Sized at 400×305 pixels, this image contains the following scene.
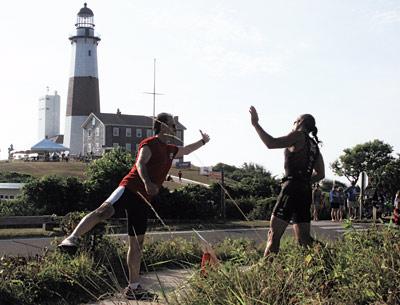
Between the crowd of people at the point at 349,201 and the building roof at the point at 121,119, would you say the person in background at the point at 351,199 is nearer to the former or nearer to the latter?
the crowd of people at the point at 349,201

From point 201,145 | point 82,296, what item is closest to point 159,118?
point 201,145

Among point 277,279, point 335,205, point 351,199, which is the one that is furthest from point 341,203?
point 277,279

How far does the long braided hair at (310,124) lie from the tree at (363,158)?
6537 centimetres

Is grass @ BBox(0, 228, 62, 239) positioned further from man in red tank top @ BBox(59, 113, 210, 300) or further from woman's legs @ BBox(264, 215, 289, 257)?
woman's legs @ BBox(264, 215, 289, 257)

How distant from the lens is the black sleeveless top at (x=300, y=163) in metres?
6.05

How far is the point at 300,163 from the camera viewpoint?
6055mm

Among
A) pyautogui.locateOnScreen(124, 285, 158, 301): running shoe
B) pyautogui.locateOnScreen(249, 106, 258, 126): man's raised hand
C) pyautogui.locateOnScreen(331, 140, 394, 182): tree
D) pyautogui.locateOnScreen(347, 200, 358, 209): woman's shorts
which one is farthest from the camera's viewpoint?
pyautogui.locateOnScreen(331, 140, 394, 182): tree

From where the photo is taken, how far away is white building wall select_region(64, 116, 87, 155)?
295 ft

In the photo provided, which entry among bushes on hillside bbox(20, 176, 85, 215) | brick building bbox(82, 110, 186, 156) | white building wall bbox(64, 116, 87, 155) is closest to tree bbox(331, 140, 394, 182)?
brick building bbox(82, 110, 186, 156)

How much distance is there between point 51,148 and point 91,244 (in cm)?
7708

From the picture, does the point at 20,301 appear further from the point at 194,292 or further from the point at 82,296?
the point at 194,292

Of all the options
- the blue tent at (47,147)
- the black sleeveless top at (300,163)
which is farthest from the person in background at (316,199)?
the blue tent at (47,147)

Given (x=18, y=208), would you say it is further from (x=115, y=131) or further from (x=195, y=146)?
(x=115, y=131)

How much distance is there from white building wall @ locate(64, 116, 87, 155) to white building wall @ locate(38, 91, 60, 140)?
1385 inches
